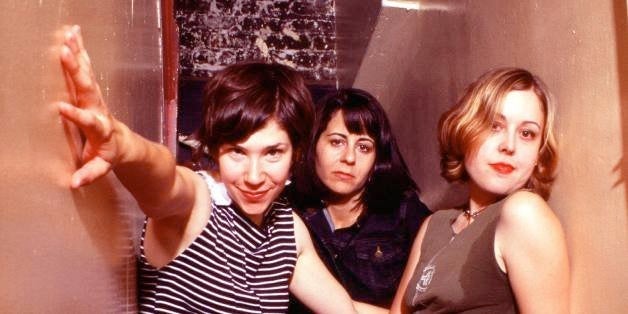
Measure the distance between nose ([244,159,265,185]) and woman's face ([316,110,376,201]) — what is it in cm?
68

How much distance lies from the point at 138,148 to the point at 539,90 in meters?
0.83

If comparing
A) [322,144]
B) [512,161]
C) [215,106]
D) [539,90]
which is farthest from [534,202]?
[322,144]

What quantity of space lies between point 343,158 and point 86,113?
4.28ft

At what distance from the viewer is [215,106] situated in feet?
4.48

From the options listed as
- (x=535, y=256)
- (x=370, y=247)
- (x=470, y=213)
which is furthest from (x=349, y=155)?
(x=535, y=256)

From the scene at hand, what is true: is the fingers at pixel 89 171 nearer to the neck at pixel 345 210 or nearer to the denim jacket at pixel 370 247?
the denim jacket at pixel 370 247

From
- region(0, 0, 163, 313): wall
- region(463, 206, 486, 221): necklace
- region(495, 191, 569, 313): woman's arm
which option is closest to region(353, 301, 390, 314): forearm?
region(463, 206, 486, 221): necklace

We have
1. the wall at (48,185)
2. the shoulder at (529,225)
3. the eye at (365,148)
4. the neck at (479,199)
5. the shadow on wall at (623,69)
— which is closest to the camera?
the wall at (48,185)

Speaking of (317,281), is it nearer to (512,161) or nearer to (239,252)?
(239,252)

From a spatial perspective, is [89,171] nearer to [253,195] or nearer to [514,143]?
[253,195]

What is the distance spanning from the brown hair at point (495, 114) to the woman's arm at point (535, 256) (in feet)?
0.57

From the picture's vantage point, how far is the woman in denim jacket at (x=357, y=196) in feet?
6.33

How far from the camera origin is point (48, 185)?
2.17 feet

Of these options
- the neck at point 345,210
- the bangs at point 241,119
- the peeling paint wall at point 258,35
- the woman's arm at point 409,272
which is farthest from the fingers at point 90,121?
the peeling paint wall at point 258,35
